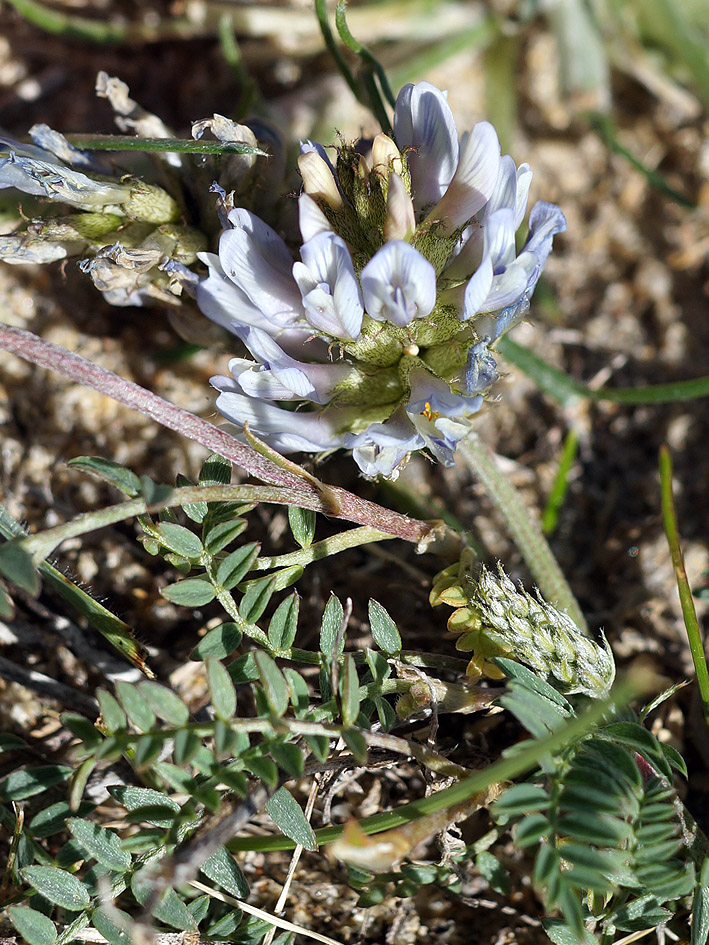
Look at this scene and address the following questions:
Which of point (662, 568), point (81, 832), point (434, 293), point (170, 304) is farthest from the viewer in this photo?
point (662, 568)

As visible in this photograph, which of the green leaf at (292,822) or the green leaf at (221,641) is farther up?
the green leaf at (221,641)

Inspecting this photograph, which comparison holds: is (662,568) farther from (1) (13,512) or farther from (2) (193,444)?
(1) (13,512)

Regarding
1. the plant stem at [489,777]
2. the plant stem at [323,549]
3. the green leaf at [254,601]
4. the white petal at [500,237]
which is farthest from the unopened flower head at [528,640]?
the white petal at [500,237]

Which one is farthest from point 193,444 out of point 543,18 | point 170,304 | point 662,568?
point 543,18

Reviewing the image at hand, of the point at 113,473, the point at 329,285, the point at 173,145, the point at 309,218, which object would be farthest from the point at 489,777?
the point at 173,145

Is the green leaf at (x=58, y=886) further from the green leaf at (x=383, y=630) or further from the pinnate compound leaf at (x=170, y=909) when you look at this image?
the green leaf at (x=383, y=630)

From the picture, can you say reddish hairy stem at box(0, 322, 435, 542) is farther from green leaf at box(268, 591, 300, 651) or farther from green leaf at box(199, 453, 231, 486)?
green leaf at box(268, 591, 300, 651)
